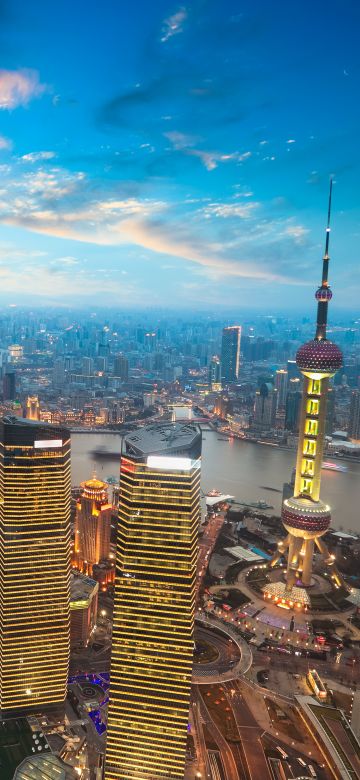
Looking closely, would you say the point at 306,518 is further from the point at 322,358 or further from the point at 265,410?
the point at 265,410

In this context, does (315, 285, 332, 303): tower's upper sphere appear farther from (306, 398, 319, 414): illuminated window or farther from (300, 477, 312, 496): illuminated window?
(300, 477, 312, 496): illuminated window

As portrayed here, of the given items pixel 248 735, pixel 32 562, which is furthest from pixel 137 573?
pixel 248 735

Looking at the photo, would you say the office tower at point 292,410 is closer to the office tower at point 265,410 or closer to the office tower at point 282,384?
the office tower at point 265,410

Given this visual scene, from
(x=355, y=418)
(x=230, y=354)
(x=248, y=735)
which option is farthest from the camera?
(x=230, y=354)

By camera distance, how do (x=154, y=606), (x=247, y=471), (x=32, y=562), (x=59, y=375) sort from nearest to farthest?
(x=154, y=606), (x=32, y=562), (x=247, y=471), (x=59, y=375)

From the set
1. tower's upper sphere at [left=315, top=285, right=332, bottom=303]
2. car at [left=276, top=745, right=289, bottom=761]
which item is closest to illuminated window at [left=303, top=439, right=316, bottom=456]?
tower's upper sphere at [left=315, top=285, right=332, bottom=303]

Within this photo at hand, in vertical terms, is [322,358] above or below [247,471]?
above

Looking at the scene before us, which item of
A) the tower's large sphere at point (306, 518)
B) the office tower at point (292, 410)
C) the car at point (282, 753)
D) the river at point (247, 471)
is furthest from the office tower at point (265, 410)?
the car at point (282, 753)

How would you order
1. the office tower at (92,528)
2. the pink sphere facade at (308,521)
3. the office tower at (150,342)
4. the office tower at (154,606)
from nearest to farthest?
1. the office tower at (154,606)
2. the pink sphere facade at (308,521)
3. the office tower at (92,528)
4. the office tower at (150,342)
